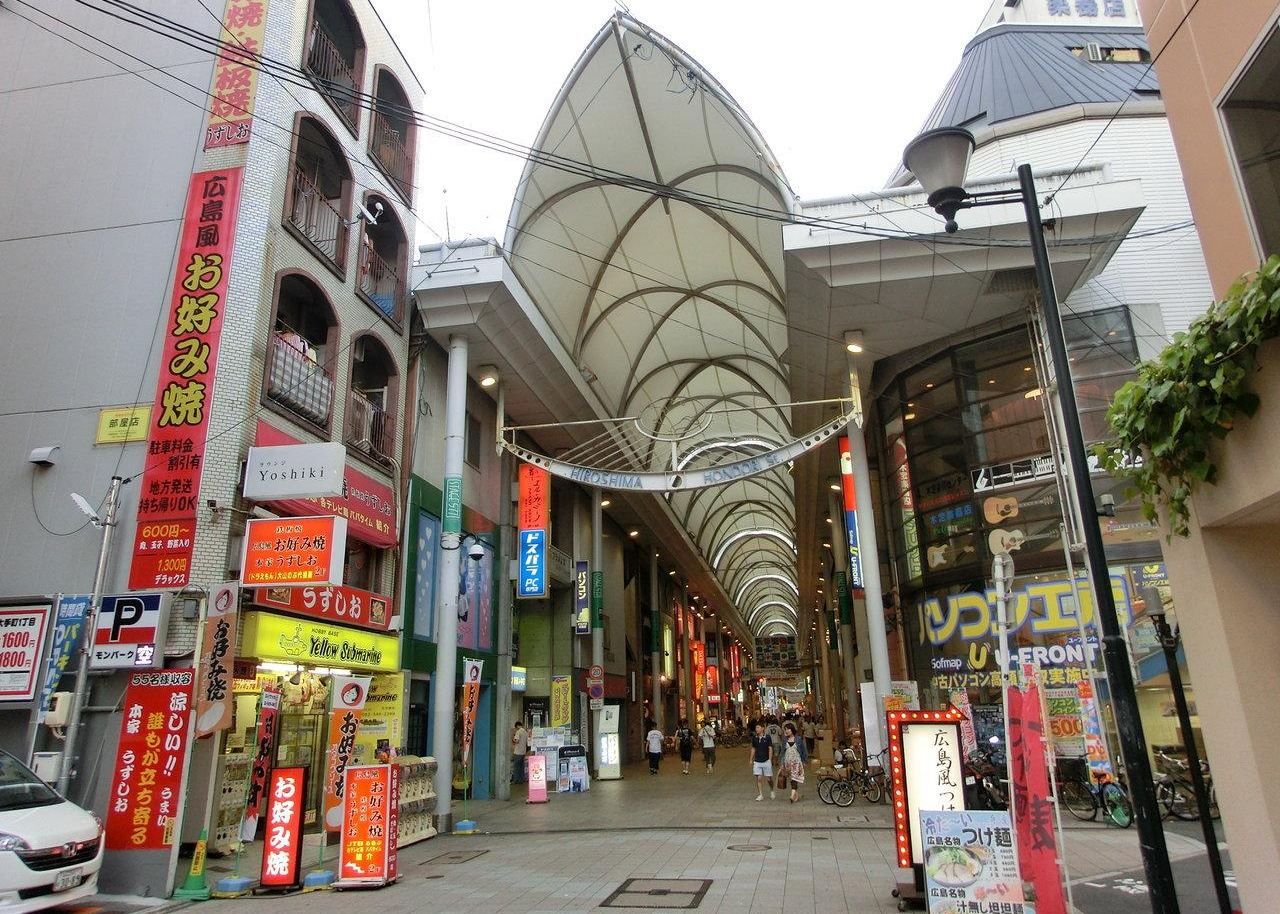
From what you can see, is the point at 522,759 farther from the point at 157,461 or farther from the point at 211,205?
the point at 211,205

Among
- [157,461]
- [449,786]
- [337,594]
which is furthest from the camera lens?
[449,786]

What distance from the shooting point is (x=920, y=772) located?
7621 millimetres

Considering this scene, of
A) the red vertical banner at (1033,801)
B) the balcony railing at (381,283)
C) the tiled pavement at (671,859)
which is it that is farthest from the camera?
the balcony railing at (381,283)

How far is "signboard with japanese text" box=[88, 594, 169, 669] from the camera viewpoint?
31.7ft

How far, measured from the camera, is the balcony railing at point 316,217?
45.4 feet

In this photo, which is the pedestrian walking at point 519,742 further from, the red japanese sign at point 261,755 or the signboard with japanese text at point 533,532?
the red japanese sign at point 261,755

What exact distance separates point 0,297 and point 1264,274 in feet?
51.0

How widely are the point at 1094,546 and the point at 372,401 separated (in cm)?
1384

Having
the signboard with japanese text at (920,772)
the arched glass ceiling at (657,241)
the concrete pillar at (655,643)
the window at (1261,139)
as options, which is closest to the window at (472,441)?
the arched glass ceiling at (657,241)

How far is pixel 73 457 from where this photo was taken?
11156 millimetres

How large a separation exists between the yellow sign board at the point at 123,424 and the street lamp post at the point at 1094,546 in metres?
10.3

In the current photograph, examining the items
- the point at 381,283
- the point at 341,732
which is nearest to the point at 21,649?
the point at 341,732

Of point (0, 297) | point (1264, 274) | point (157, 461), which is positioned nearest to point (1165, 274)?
point (1264, 274)

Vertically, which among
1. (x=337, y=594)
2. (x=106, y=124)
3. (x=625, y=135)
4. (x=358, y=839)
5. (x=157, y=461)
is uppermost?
(x=625, y=135)
